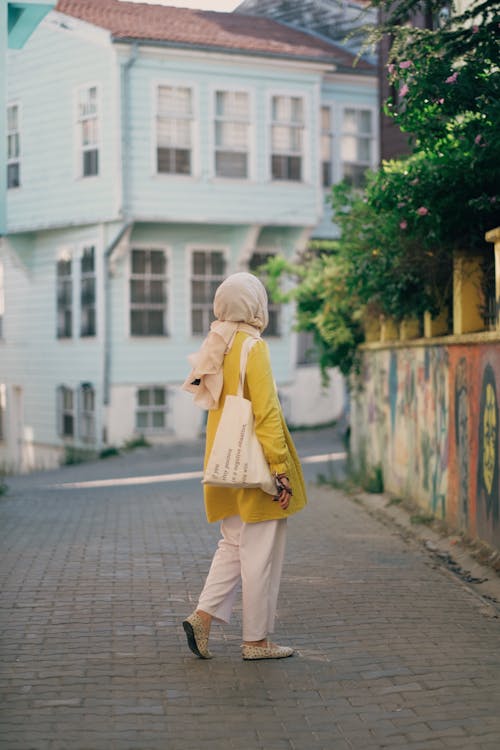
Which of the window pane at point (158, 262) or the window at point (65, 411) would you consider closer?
the window pane at point (158, 262)

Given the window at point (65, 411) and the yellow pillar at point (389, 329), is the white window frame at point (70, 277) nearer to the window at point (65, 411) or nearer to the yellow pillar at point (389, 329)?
the window at point (65, 411)

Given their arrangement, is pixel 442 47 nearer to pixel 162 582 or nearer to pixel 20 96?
pixel 162 582

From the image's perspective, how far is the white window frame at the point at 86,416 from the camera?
26.6 m

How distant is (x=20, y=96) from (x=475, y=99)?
66.4 feet

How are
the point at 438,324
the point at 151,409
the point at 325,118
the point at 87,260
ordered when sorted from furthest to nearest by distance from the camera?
the point at 325,118 → the point at 87,260 → the point at 151,409 → the point at 438,324

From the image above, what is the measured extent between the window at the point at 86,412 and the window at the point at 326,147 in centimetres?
723

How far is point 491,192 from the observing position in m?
10.2

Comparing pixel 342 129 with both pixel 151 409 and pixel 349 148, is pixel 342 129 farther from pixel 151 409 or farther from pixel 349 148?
pixel 151 409

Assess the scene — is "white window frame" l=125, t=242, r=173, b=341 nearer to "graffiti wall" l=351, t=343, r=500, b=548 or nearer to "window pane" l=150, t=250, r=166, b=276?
"window pane" l=150, t=250, r=166, b=276

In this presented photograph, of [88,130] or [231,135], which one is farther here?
[231,135]

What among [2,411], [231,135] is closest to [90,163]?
[231,135]

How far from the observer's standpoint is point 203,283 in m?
27.4

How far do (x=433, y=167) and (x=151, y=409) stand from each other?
16.9 meters

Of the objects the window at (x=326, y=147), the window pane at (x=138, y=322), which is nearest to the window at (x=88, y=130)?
the window pane at (x=138, y=322)
